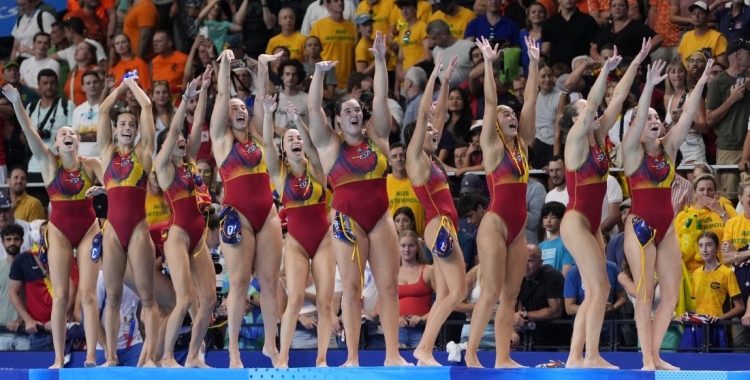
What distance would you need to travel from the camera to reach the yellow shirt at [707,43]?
43.5 feet

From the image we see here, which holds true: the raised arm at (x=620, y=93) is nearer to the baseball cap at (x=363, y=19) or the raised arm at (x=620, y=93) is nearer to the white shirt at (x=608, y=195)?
the white shirt at (x=608, y=195)

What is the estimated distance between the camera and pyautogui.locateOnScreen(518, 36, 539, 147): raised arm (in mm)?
9688

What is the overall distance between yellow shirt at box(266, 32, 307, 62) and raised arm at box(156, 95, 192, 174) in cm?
486

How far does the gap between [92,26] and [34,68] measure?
3.26ft

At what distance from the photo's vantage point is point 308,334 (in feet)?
38.7

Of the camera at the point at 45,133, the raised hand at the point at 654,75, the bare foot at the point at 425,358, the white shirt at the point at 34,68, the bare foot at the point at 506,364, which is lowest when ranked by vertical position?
the bare foot at the point at 506,364

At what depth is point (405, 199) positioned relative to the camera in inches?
492

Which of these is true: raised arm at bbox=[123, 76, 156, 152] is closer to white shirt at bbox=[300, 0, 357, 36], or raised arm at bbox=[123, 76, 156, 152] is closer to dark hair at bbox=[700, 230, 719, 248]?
dark hair at bbox=[700, 230, 719, 248]

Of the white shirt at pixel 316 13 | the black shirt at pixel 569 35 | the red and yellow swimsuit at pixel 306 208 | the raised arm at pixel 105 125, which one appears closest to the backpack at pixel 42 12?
the white shirt at pixel 316 13

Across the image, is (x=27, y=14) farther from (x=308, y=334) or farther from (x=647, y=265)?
(x=647, y=265)

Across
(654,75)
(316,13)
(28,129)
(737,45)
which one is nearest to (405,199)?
(737,45)

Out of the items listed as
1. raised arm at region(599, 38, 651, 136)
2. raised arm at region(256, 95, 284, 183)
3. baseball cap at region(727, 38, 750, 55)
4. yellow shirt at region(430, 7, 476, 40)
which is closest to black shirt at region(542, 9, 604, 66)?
yellow shirt at region(430, 7, 476, 40)

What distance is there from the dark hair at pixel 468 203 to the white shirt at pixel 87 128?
4.26 m

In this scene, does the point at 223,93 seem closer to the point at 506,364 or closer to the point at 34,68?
the point at 506,364
